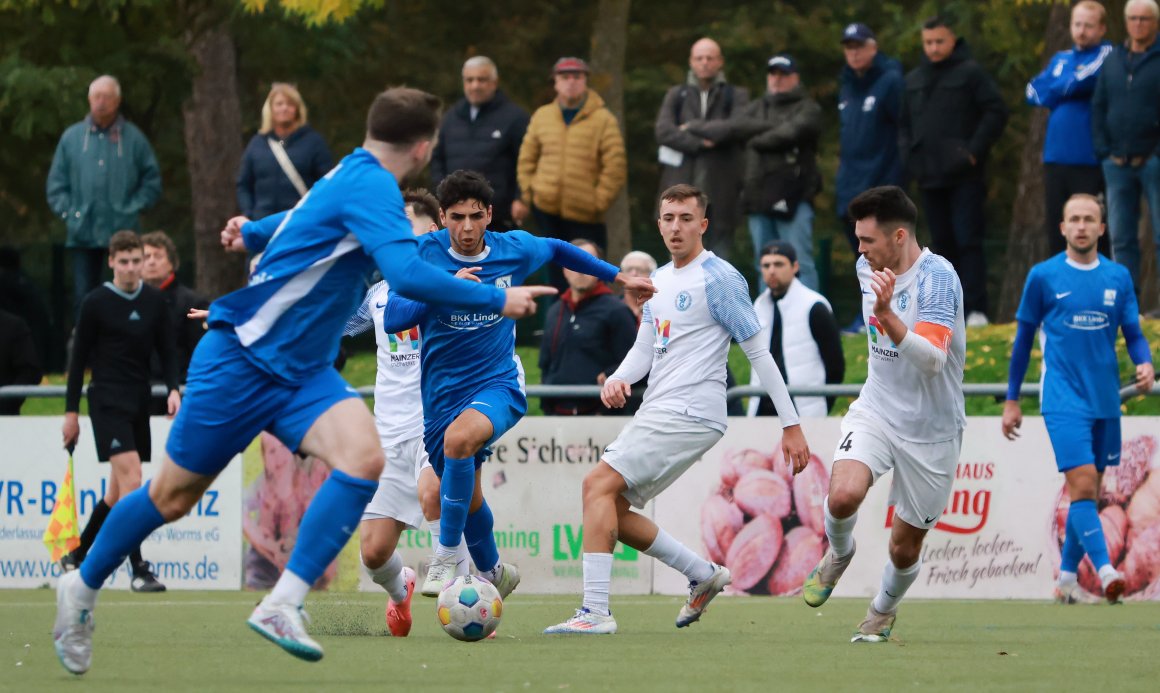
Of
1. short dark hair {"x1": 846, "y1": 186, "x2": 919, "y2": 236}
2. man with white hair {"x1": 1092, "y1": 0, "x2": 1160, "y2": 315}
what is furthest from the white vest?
short dark hair {"x1": 846, "y1": 186, "x2": 919, "y2": 236}

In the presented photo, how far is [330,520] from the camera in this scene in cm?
705

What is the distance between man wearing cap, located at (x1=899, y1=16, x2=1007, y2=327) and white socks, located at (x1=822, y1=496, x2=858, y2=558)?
21.4 ft

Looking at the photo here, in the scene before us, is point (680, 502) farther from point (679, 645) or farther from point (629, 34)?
point (629, 34)

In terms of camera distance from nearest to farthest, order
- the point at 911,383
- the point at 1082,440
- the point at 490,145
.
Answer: the point at 911,383
the point at 1082,440
the point at 490,145

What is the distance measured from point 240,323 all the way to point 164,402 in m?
7.43

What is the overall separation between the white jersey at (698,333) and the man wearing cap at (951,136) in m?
6.02

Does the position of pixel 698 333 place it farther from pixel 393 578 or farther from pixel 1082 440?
pixel 1082 440

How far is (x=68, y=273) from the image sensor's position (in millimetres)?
22141

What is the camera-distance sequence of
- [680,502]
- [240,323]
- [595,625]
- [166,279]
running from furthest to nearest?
[166,279], [680,502], [595,625], [240,323]

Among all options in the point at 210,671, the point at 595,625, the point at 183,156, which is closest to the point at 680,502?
the point at 595,625

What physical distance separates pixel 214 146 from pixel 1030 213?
996 cm

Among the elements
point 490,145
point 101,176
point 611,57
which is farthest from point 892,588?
point 611,57

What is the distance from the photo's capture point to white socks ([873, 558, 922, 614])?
9.20m

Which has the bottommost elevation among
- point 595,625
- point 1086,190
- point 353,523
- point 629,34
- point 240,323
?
point 595,625
